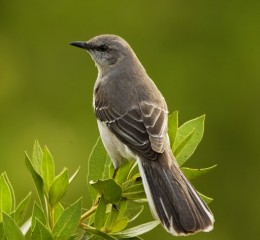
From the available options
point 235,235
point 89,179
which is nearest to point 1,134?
point 235,235

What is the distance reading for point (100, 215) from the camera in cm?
392

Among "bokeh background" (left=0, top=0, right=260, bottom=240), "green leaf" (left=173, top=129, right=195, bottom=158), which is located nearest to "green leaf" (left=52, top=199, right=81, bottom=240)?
"green leaf" (left=173, top=129, right=195, bottom=158)

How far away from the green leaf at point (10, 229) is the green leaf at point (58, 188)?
45cm

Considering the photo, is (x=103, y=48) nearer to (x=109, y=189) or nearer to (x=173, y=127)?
(x=173, y=127)

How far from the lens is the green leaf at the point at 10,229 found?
11.5 ft

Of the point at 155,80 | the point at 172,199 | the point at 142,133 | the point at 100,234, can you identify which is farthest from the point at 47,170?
the point at 155,80

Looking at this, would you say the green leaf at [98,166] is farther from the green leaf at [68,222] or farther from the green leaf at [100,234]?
the green leaf at [68,222]

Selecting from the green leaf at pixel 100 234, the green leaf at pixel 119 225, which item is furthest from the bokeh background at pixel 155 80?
the green leaf at pixel 100 234

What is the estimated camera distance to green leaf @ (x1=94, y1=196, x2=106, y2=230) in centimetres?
391

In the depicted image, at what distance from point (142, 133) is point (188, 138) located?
77cm

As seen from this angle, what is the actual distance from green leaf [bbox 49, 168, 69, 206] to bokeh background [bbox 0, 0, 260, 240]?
396cm

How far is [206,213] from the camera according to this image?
168 inches

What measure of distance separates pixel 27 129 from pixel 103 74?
6.65 ft

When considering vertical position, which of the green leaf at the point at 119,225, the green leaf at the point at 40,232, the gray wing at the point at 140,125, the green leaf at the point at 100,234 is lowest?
the gray wing at the point at 140,125
